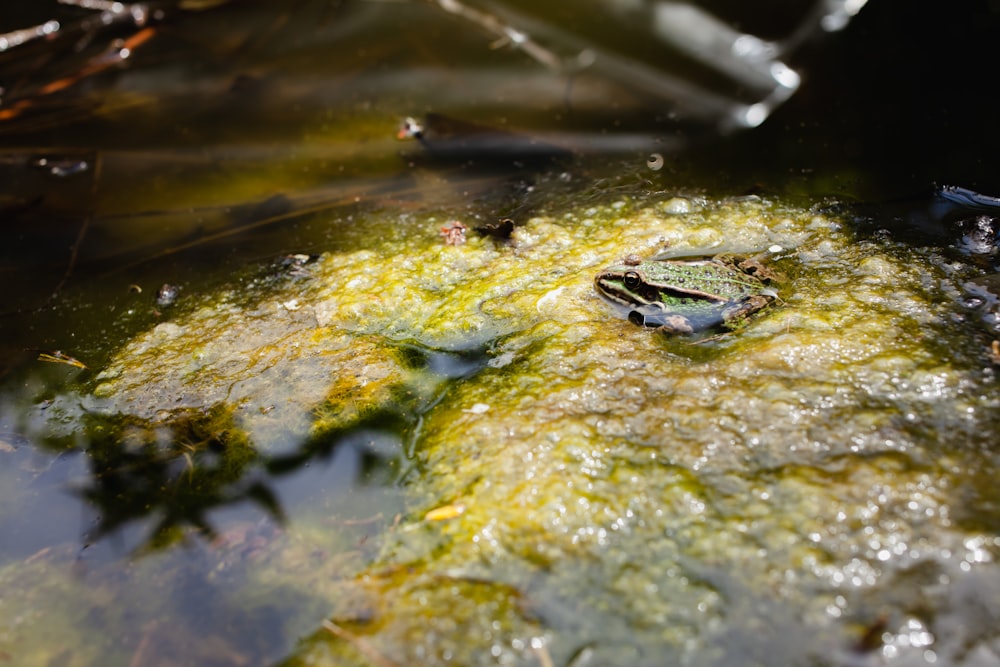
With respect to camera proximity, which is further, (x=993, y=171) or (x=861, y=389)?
(x=993, y=171)

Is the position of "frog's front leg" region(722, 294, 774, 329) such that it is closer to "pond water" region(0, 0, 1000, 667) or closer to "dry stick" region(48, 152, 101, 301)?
"pond water" region(0, 0, 1000, 667)

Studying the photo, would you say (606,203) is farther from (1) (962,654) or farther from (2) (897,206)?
(1) (962,654)

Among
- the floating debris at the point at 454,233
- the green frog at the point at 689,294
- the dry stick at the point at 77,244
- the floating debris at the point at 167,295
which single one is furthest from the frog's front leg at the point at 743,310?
the dry stick at the point at 77,244

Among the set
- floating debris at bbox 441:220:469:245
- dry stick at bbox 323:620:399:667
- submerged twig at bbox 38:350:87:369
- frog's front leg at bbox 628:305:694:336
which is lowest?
dry stick at bbox 323:620:399:667

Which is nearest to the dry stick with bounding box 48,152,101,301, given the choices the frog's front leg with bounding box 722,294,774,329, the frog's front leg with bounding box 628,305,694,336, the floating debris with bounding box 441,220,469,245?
the floating debris with bounding box 441,220,469,245

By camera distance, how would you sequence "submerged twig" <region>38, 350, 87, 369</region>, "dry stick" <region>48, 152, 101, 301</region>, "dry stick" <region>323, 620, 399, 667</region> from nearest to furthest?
"dry stick" <region>323, 620, 399, 667</region>
"submerged twig" <region>38, 350, 87, 369</region>
"dry stick" <region>48, 152, 101, 301</region>

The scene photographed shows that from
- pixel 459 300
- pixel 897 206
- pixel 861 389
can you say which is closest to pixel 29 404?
pixel 459 300
